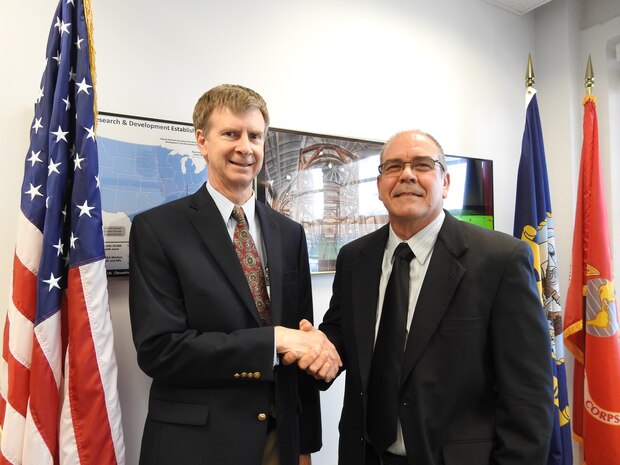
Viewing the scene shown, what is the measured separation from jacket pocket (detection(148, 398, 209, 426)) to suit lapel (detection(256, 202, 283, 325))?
326 mm

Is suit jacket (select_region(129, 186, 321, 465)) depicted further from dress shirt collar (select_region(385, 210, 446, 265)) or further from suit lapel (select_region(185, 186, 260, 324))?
dress shirt collar (select_region(385, 210, 446, 265))

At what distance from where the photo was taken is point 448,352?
117cm

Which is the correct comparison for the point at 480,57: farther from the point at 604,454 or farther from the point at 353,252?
the point at 604,454

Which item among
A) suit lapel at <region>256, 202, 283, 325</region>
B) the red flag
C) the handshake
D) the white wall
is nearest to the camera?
the handshake

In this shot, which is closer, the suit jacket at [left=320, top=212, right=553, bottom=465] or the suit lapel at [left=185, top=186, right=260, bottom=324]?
the suit jacket at [left=320, top=212, right=553, bottom=465]

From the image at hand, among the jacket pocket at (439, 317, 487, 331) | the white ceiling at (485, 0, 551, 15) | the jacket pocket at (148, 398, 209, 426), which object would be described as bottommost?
the jacket pocket at (148, 398, 209, 426)

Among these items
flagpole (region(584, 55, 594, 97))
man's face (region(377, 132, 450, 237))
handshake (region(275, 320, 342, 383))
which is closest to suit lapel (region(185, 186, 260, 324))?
handshake (region(275, 320, 342, 383))

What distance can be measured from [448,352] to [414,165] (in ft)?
1.89

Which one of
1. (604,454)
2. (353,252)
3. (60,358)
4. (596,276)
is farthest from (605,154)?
(60,358)

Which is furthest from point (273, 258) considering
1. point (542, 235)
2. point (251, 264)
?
point (542, 235)

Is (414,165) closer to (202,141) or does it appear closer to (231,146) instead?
(231,146)

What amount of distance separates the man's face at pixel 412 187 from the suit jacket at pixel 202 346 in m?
0.45

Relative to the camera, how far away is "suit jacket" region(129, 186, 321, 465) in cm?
117

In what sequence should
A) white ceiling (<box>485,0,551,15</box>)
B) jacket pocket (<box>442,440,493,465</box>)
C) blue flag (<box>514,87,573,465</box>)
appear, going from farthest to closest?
white ceiling (<box>485,0,551,15</box>)
blue flag (<box>514,87,573,465</box>)
jacket pocket (<box>442,440,493,465</box>)
